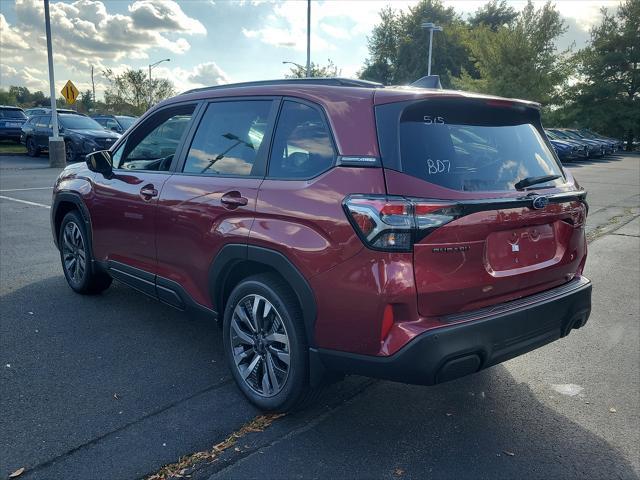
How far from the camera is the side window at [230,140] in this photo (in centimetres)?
340

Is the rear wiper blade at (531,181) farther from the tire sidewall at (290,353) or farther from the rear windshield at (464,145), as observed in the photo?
the tire sidewall at (290,353)

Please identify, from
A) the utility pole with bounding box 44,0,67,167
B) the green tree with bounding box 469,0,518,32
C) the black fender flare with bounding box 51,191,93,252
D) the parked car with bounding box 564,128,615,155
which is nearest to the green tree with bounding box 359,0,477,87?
the green tree with bounding box 469,0,518,32

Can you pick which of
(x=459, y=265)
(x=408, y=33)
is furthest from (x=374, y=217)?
(x=408, y=33)

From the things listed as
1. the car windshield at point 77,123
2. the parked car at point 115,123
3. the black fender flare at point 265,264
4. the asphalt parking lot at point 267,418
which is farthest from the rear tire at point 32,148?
the black fender flare at point 265,264

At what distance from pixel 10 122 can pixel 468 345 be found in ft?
90.1

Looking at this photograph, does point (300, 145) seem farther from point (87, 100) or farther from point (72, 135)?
point (87, 100)

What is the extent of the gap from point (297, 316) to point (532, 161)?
161 cm

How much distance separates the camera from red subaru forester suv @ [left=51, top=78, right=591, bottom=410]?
8.60 feet

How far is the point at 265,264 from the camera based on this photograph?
3162 millimetres

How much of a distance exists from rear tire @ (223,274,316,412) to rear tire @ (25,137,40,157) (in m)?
21.4

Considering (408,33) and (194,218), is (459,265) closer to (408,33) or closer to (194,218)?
(194,218)

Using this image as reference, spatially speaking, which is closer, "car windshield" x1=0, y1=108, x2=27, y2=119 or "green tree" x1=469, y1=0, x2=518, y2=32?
"car windshield" x1=0, y1=108, x2=27, y2=119

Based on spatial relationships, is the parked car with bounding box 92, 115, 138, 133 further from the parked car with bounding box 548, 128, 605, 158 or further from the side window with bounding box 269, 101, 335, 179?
the side window with bounding box 269, 101, 335, 179

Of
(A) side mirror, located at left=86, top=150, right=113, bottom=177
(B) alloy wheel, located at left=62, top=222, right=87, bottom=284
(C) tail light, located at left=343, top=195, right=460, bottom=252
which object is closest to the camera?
(C) tail light, located at left=343, top=195, right=460, bottom=252
